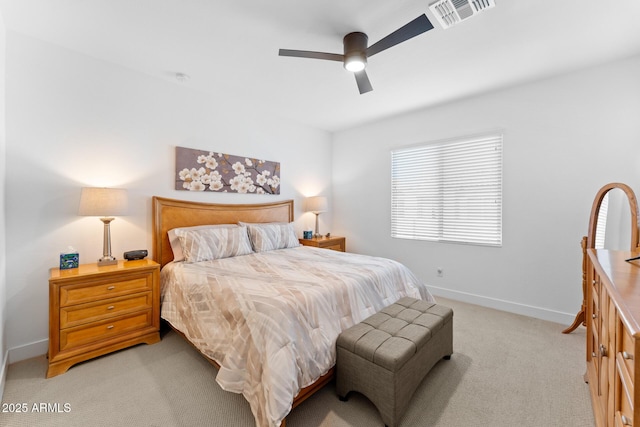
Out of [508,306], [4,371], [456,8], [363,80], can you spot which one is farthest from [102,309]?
[508,306]

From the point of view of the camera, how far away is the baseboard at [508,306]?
2951 mm

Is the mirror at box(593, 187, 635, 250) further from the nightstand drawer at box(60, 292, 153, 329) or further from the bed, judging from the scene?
the nightstand drawer at box(60, 292, 153, 329)

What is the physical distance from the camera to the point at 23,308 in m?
2.30

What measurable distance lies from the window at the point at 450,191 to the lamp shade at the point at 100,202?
360cm

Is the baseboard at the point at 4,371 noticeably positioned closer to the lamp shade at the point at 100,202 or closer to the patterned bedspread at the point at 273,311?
the patterned bedspread at the point at 273,311

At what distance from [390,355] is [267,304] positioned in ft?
2.61

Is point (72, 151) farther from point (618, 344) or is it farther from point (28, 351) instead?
point (618, 344)

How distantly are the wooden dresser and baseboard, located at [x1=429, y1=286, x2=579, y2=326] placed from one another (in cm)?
159

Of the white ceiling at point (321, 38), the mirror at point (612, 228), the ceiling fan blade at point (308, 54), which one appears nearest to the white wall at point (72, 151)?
the white ceiling at point (321, 38)

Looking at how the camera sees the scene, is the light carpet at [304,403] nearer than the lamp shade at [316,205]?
Yes

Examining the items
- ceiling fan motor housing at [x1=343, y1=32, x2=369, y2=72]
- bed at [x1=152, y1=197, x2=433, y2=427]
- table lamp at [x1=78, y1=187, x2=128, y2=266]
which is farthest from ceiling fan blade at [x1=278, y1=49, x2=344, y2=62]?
table lamp at [x1=78, y1=187, x2=128, y2=266]

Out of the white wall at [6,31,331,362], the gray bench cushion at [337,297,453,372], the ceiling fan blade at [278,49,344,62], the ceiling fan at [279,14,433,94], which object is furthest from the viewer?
the white wall at [6,31,331,362]

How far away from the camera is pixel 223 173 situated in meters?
3.57

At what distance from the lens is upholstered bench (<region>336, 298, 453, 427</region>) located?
61.7 inches
